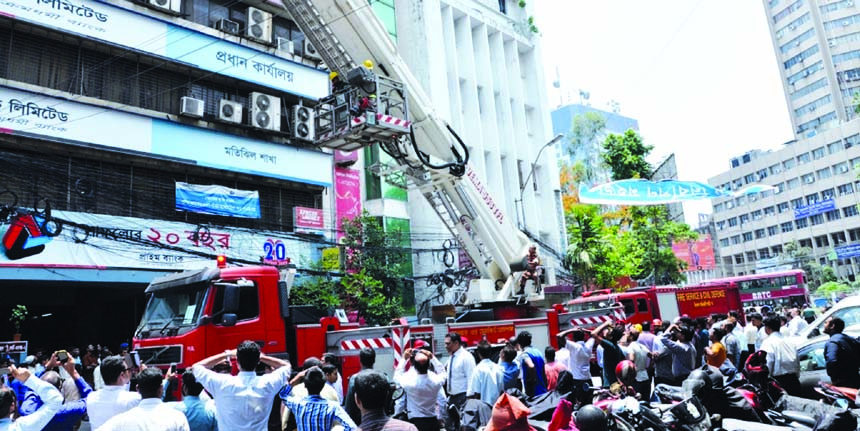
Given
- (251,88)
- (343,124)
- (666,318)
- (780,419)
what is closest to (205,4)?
(251,88)

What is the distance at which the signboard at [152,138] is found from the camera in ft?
51.5

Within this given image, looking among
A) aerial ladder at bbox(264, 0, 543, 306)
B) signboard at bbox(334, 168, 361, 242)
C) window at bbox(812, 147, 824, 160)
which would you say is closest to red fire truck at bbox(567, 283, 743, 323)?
aerial ladder at bbox(264, 0, 543, 306)

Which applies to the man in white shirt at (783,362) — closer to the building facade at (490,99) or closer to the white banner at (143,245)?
the white banner at (143,245)

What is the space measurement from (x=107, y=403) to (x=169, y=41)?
57.6 ft

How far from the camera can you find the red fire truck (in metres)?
18.2

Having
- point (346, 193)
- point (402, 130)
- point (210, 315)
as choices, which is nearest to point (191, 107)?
point (346, 193)

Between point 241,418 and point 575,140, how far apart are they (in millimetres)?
54011

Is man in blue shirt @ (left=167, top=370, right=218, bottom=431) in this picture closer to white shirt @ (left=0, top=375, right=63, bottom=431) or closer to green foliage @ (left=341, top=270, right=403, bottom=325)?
white shirt @ (left=0, top=375, right=63, bottom=431)

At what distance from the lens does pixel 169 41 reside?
752 inches

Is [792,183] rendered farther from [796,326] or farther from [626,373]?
[626,373]

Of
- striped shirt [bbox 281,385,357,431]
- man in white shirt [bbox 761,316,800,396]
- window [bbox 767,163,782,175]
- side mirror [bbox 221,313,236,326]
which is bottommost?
man in white shirt [bbox 761,316,800,396]

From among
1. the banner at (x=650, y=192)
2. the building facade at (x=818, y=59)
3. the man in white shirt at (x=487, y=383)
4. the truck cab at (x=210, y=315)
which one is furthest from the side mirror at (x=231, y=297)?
the building facade at (x=818, y=59)

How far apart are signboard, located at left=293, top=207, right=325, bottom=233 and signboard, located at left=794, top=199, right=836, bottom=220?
74.7 meters

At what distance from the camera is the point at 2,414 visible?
11.7ft
